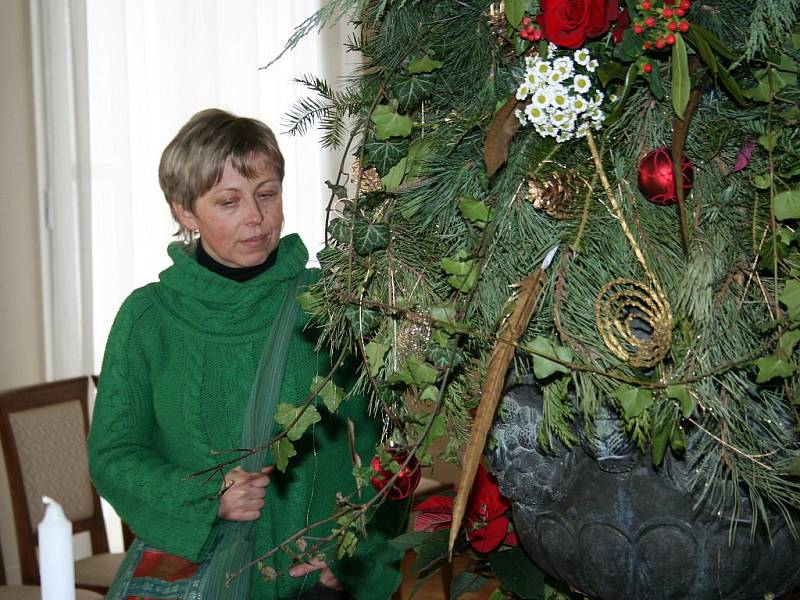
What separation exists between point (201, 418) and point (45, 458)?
124cm

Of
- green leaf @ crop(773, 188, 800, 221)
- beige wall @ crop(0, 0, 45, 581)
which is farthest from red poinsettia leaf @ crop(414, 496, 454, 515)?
beige wall @ crop(0, 0, 45, 581)

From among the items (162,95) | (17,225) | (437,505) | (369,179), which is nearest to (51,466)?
(17,225)

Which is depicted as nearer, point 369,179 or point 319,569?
point 369,179

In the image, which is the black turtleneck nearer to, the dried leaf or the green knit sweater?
the green knit sweater

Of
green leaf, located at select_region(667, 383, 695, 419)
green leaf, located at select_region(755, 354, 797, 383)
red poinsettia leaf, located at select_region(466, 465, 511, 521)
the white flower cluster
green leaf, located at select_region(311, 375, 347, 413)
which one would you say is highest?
the white flower cluster

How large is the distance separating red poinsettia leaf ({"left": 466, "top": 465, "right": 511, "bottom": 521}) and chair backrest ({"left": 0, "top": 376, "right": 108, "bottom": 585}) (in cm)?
187

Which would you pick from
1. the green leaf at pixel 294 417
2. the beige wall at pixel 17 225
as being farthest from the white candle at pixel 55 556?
the beige wall at pixel 17 225

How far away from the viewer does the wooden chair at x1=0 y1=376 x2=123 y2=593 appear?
2.26 metres

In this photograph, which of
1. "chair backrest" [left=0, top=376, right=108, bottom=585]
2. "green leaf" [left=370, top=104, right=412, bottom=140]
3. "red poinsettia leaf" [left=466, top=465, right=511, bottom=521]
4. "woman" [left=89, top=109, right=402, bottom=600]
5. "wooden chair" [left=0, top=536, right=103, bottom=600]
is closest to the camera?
"green leaf" [left=370, top=104, right=412, bottom=140]

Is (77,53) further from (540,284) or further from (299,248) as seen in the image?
(540,284)

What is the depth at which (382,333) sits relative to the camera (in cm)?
59

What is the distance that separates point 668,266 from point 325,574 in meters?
0.91

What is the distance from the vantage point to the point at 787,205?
18.7 inches

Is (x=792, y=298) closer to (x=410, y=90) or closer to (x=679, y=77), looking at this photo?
(x=679, y=77)
